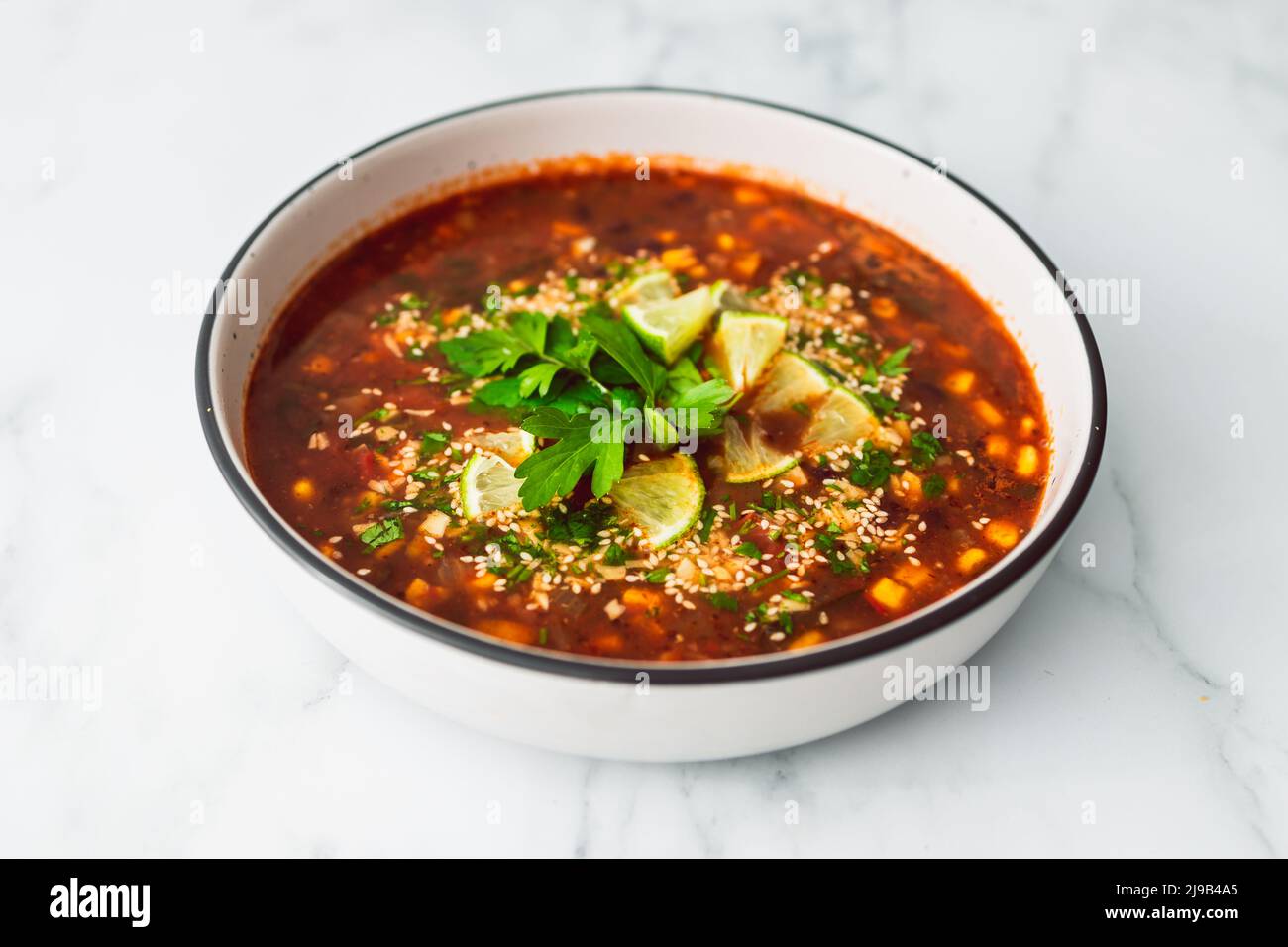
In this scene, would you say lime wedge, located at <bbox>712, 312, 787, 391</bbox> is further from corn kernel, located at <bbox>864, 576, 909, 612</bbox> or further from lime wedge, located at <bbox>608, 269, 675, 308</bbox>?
corn kernel, located at <bbox>864, 576, 909, 612</bbox>

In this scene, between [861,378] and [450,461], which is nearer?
[450,461]

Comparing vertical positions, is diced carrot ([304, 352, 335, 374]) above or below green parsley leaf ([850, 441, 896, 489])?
above

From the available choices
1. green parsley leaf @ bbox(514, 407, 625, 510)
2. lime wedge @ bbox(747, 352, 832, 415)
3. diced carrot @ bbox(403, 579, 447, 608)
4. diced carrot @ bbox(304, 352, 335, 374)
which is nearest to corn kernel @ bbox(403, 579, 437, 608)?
diced carrot @ bbox(403, 579, 447, 608)

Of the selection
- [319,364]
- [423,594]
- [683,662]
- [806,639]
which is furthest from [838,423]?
[319,364]

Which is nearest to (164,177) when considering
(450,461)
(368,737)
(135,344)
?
(135,344)

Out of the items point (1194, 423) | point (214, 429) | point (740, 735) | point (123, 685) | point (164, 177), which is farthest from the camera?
point (164, 177)

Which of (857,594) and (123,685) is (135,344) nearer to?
(123,685)
